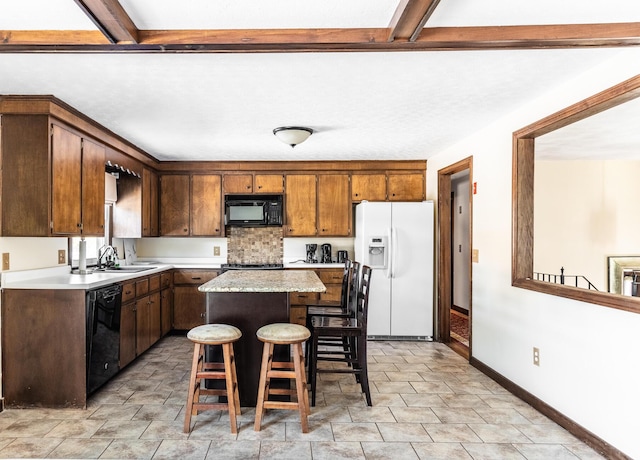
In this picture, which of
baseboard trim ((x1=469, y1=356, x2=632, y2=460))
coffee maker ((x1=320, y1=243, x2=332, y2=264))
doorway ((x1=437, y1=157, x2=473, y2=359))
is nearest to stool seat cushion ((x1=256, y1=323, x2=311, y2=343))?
baseboard trim ((x1=469, y1=356, x2=632, y2=460))

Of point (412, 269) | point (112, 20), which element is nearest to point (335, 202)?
point (412, 269)

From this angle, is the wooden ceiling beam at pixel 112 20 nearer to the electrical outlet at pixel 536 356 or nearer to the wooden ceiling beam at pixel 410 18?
the wooden ceiling beam at pixel 410 18

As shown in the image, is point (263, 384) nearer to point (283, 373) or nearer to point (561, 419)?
point (283, 373)

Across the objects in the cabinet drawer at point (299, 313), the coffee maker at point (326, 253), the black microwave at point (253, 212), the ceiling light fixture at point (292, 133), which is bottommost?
the cabinet drawer at point (299, 313)

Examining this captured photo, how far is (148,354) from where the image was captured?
13.8 ft

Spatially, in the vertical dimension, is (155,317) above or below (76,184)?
below

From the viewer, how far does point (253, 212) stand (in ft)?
17.2

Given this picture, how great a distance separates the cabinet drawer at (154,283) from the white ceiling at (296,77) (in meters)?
1.47

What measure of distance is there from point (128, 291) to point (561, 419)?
354 centimetres

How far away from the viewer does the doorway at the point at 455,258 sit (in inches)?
178

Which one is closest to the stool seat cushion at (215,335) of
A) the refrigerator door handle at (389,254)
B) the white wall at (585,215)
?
the refrigerator door handle at (389,254)

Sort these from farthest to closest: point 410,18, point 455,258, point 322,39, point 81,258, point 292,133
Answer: point 455,258 < point 81,258 < point 292,133 < point 322,39 < point 410,18

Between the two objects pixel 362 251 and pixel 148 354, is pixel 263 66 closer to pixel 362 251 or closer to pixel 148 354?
pixel 362 251

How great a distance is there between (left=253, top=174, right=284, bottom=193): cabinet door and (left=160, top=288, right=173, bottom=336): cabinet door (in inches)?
66.6
